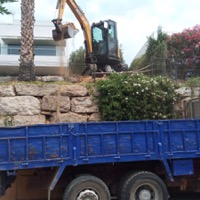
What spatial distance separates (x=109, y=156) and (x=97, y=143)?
390 mm

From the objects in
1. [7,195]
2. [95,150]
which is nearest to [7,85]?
[7,195]

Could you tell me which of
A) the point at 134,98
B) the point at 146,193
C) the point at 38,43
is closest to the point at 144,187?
the point at 146,193

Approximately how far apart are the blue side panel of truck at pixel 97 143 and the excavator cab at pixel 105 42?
10.0 meters

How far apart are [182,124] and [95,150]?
7.30ft

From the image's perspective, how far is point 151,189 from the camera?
7.88m

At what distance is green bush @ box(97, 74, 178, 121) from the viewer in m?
12.7

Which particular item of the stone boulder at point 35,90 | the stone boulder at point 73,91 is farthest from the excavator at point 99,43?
the stone boulder at point 35,90

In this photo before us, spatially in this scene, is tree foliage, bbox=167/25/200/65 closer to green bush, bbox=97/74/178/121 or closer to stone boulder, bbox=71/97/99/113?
green bush, bbox=97/74/178/121

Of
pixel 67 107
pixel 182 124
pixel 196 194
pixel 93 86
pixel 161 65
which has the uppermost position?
pixel 161 65

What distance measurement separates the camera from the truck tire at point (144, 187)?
7.74 m

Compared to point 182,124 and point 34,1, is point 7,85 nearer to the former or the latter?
point 34,1

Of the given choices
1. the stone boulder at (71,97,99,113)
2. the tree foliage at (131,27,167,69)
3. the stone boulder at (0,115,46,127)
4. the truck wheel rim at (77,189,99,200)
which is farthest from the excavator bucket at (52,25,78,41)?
the truck wheel rim at (77,189,99,200)

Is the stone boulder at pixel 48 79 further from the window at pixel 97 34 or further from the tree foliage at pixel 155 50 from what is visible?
the tree foliage at pixel 155 50

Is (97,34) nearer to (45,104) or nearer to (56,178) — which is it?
(45,104)
